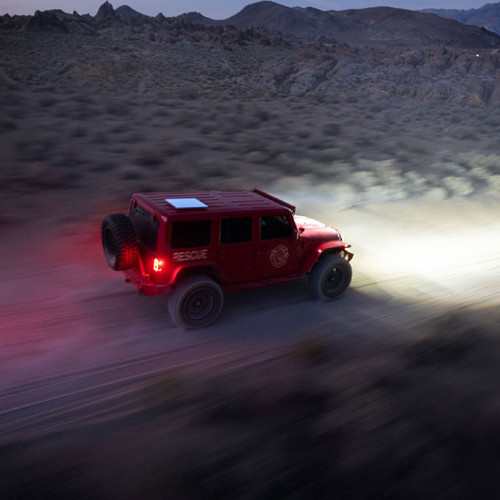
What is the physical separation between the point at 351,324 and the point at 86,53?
53.3 metres

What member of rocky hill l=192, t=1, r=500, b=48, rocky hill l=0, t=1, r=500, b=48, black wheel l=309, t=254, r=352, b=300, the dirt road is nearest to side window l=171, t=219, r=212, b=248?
the dirt road

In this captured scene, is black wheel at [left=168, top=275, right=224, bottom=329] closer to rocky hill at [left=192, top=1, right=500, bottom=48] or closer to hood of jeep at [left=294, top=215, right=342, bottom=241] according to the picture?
hood of jeep at [left=294, top=215, right=342, bottom=241]

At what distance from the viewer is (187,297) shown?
18.1ft

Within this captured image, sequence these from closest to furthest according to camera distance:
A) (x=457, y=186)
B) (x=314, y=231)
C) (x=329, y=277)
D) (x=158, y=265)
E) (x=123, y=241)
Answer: (x=158, y=265) < (x=123, y=241) < (x=314, y=231) < (x=329, y=277) < (x=457, y=186)

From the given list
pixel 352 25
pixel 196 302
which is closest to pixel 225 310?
pixel 196 302

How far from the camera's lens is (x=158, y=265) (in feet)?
17.5

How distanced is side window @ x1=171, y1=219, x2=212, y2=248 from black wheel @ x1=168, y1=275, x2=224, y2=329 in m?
0.45

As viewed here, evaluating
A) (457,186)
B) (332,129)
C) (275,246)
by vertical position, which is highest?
(332,129)

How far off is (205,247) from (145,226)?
2.69 ft

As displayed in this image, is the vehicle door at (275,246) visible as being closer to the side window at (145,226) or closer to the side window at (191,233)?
the side window at (191,233)

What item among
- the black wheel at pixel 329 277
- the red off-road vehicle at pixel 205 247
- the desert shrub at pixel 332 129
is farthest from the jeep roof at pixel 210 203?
the desert shrub at pixel 332 129

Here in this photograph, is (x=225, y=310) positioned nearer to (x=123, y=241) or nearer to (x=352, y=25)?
(x=123, y=241)

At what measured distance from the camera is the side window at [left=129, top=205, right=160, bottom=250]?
17.8 feet

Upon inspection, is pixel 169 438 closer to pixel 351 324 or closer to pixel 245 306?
pixel 245 306
